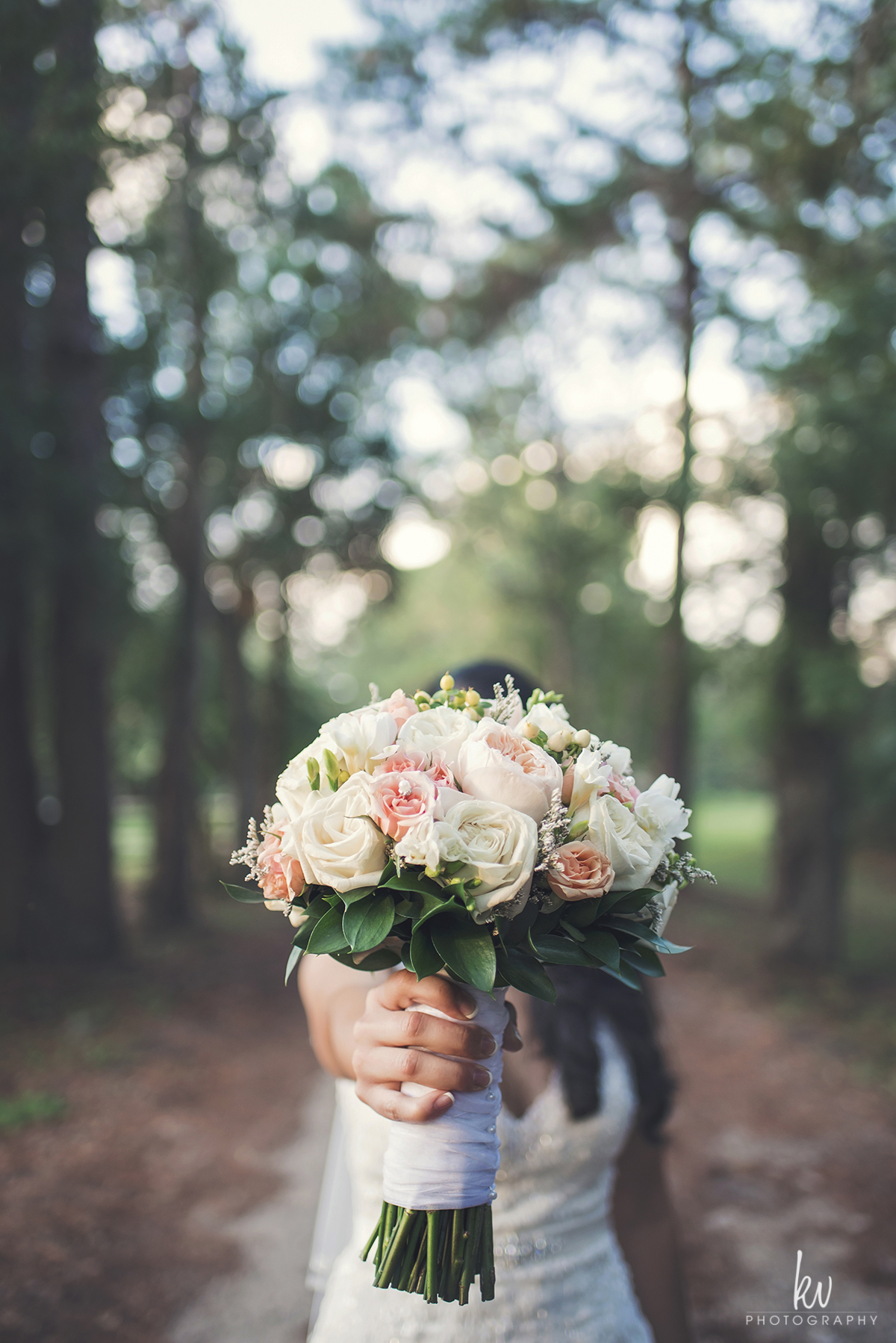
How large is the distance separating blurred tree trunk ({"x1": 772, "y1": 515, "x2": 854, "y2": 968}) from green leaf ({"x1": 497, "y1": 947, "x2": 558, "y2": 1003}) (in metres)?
8.53

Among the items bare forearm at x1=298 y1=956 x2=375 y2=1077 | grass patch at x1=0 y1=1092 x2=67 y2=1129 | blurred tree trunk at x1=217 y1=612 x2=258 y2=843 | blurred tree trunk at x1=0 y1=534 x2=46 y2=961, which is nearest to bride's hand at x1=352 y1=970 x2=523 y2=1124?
bare forearm at x1=298 y1=956 x2=375 y2=1077

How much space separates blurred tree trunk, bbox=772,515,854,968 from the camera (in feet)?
31.4

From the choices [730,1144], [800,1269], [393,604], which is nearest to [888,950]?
[730,1144]

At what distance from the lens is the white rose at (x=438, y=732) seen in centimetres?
167

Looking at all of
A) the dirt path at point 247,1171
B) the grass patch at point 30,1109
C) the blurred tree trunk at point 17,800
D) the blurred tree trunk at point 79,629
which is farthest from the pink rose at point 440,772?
the blurred tree trunk at point 17,800

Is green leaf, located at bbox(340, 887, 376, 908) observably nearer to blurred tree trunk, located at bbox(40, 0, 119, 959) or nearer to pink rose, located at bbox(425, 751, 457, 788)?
pink rose, located at bbox(425, 751, 457, 788)

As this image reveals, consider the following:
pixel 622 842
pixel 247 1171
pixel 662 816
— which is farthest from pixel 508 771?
pixel 247 1171

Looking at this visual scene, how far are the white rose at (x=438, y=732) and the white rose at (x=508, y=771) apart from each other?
3 centimetres

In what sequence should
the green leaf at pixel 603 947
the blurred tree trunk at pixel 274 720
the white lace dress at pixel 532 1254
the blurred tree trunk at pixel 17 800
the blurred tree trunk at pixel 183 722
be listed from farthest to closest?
the blurred tree trunk at pixel 274 720
the blurred tree trunk at pixel 183 722
the blurred tree trunk at pixel 17 800
the white lace dress at pixel 532 1254
the green leaf at pixel 603 947

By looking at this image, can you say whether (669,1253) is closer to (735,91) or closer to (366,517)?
(735,91)

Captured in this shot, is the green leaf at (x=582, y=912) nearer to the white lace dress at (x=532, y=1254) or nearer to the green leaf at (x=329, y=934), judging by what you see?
the green leaf at (x=329, y=934)

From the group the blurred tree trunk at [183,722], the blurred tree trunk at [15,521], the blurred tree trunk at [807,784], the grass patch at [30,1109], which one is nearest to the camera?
the grass patch at [30,1109]

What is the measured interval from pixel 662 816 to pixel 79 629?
8.48 m

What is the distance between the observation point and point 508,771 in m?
1.57
